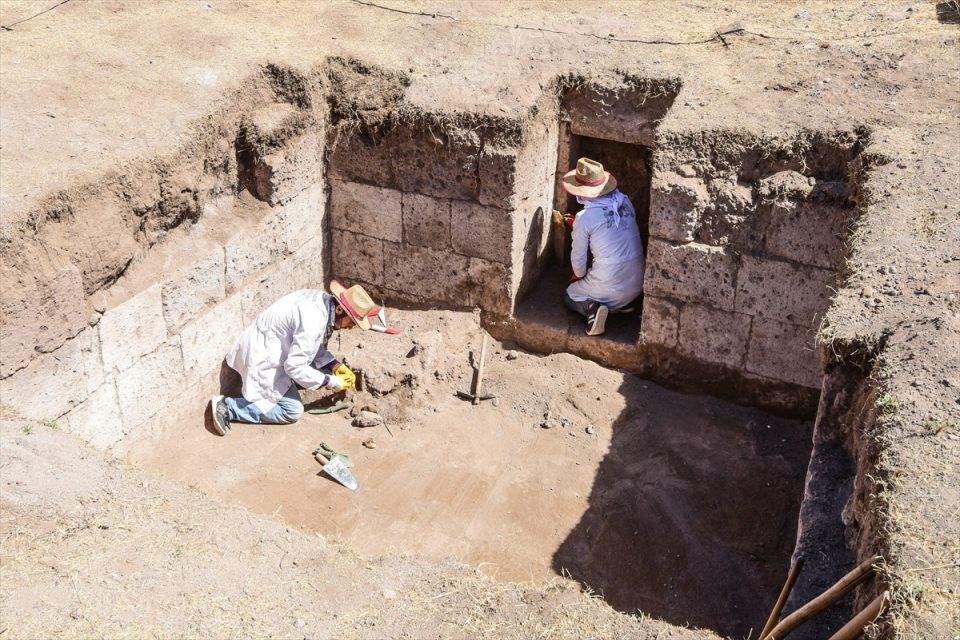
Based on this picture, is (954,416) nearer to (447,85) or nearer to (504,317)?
(504,317)

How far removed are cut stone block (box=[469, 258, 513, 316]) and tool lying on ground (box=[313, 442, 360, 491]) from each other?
2101 mm

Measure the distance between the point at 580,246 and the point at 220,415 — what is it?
3524 millimetres

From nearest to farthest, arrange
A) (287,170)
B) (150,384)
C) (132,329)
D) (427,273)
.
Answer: (132,329)
(150,384)
(287,170)
(427,273)

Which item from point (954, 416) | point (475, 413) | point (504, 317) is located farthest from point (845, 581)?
point (504, 317)

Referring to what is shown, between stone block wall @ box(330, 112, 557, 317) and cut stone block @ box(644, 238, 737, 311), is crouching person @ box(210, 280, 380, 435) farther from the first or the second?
cut stone block @ box(644, 238, 737, 311)

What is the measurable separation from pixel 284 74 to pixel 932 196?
5391mm

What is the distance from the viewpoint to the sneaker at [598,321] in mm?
8312

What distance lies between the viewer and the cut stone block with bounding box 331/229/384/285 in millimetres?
8844

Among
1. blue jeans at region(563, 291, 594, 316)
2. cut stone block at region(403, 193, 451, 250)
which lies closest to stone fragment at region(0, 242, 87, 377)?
cut stone block at region(403, 193, 451, 250)

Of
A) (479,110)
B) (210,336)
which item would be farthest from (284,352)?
(479,110)

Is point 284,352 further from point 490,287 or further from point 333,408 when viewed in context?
point 490,287

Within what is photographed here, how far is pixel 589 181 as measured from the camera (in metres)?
8.05

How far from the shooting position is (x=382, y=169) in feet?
27.5

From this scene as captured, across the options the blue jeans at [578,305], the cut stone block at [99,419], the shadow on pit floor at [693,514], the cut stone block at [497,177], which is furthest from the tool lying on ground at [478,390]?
the cut stone block at [99,419]
